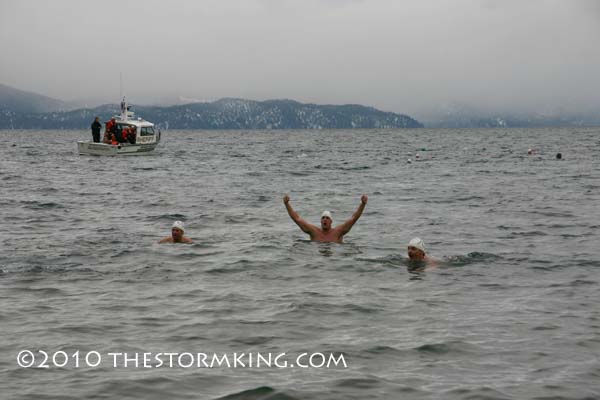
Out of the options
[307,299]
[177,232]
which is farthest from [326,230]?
[307,299]

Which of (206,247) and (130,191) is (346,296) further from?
(130,191)

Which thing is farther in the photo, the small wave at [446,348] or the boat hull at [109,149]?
the boat hull at [109,149]

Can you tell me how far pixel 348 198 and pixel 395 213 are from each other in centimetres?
480

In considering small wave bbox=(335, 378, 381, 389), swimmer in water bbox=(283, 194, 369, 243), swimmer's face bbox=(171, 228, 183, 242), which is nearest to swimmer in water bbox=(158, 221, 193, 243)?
swimmer's face bbox=(171, 228, 183, 242)

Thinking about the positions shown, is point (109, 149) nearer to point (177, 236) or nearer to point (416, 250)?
point (177, 236)

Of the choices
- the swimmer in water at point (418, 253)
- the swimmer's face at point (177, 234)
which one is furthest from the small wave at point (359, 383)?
the swimmer's face at point (177, 234)

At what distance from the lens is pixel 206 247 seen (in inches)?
593

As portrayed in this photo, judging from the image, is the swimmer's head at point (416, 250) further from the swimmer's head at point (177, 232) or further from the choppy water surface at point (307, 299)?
the swimmer's head at point (177, 232)

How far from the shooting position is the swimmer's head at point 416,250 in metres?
12.9

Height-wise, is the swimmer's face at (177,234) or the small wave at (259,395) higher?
the swimmer's face at (177,234)

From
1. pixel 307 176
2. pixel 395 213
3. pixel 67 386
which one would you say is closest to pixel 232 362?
pixel 67 386

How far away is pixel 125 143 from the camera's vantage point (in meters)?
49.1

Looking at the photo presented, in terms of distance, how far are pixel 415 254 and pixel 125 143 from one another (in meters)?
39.3

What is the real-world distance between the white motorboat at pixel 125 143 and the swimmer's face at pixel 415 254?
37.6 meters
